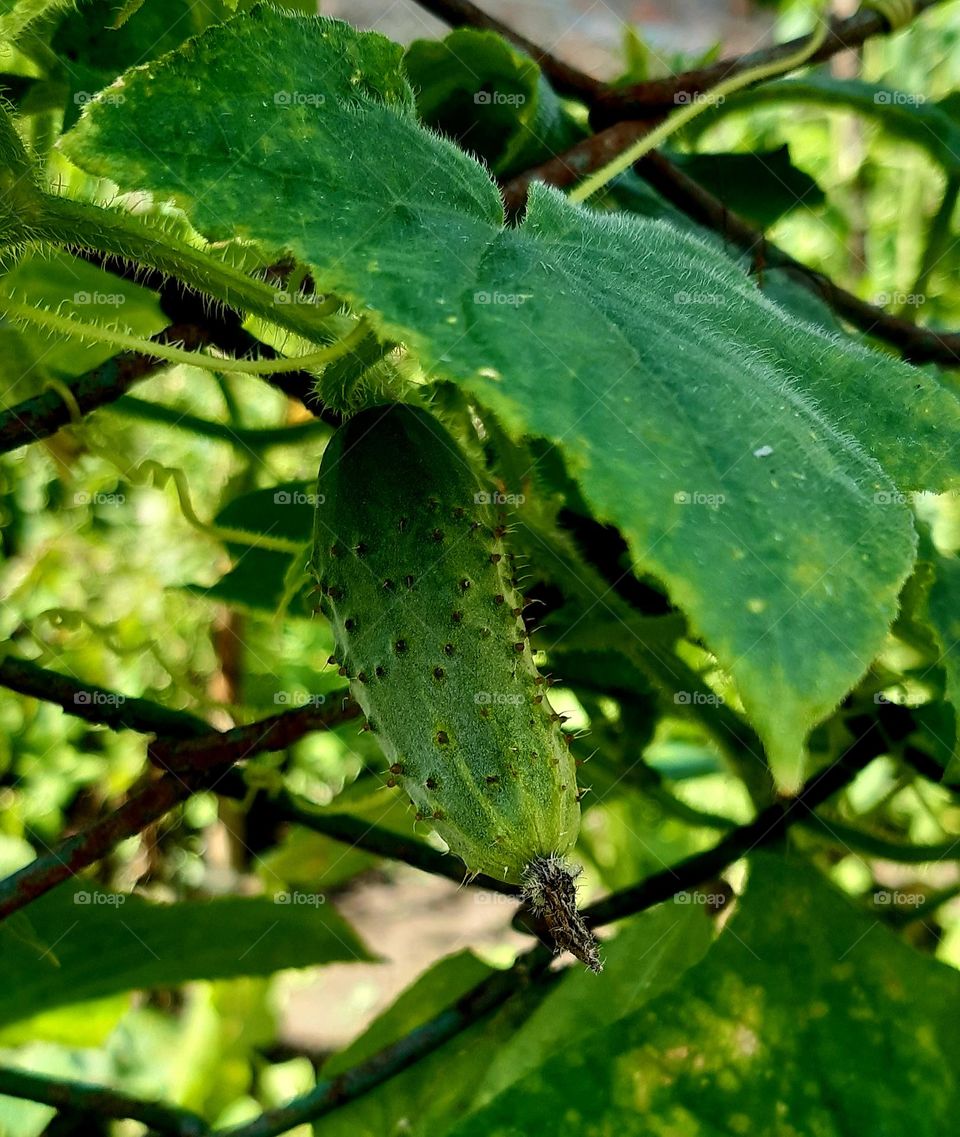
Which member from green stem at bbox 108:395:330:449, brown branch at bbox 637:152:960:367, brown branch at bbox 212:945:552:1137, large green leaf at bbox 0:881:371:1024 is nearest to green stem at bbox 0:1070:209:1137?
brown branch at bbox 212:945:552:1137

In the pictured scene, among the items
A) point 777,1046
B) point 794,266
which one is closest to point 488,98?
point 794,266

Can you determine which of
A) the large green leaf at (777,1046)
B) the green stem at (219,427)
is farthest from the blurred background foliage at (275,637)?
the large green leaf at (777,1046)

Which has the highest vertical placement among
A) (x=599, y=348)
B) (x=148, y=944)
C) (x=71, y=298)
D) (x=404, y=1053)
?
(x=599, y=348)

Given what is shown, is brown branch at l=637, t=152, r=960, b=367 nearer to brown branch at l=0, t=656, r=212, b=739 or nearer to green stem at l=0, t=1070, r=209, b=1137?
brown branch at l=0, t=656, r=212, b=739

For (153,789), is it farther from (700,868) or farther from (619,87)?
(619,87)

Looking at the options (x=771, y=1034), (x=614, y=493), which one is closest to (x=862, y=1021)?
(x=771, y=1034)

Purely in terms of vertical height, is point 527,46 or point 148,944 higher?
point 527,46
